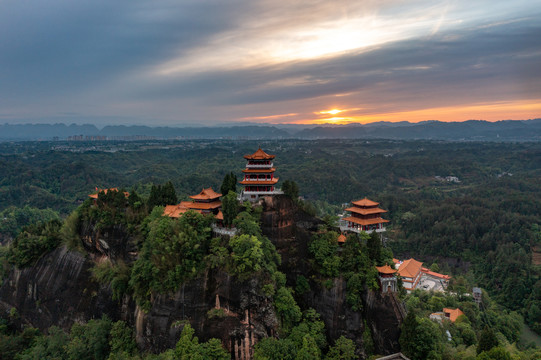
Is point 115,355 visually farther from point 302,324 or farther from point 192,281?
point 302,324

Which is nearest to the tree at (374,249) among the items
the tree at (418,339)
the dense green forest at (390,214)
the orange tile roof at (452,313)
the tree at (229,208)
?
the dense green forest at (390,214)

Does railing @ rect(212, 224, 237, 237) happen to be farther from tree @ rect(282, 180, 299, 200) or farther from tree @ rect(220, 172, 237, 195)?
tree @ rect(282, 180, 299, 200)

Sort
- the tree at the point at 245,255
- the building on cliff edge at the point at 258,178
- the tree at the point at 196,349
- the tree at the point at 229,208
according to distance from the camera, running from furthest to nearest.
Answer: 1. the building on cliff edge at the point at 258,178
2. the tree at the point at 229,208
3. the tree at the point at 245,255
4. the tree at the point at 196,349

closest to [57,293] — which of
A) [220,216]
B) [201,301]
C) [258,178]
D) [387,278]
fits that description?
[201,301]

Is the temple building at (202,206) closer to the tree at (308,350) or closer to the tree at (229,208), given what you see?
the tree at (229,208)

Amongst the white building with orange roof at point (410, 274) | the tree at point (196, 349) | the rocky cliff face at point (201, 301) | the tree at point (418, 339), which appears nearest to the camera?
the tree at point (196, 349)

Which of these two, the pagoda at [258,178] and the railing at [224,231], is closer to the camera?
the railing at [224,231]
